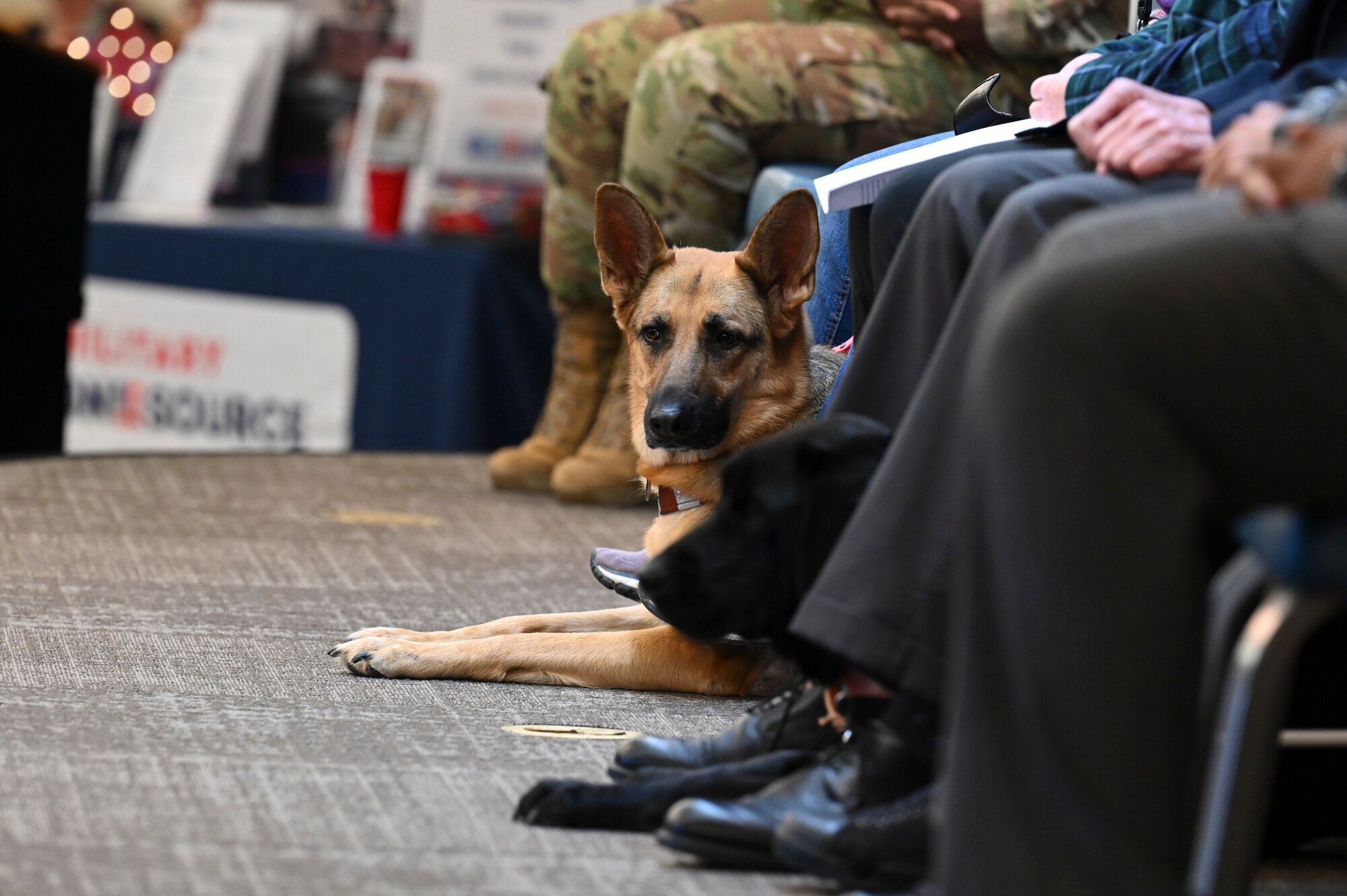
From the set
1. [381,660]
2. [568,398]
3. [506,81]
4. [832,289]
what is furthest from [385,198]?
[381,660]

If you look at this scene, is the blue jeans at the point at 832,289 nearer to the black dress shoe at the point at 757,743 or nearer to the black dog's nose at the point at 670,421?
the black dog's nose at the point at 670,421

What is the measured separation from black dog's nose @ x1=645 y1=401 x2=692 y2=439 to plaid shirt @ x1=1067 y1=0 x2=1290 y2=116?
85 centimetres

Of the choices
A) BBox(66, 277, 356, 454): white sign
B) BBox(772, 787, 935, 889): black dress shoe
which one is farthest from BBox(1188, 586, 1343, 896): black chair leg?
BBox(66, 277, 356, 454): white sign

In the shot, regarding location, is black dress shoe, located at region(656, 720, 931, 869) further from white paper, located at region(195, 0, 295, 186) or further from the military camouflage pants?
white paper, located at region(195, 0, 295, 186)

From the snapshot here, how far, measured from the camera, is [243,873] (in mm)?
1319

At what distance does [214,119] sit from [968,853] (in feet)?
16.3

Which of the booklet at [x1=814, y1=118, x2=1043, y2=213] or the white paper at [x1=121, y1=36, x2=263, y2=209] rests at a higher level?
the booklet at [x1=814, y1=118, x2=1043, y2=213]

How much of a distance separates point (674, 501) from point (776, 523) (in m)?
0.87

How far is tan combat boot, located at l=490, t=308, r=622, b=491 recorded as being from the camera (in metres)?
3.78

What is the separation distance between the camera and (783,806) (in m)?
1.41

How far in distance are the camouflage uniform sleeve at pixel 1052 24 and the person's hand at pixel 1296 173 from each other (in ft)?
5.77

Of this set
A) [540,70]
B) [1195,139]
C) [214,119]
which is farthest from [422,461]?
[1195,139]

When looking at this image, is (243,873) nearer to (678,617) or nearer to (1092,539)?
(678,617)

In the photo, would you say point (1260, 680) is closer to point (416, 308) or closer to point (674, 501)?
point (674, 501)
